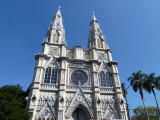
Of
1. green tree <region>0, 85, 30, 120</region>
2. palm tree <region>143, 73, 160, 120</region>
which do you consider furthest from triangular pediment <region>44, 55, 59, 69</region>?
palm tree <region>143, 73, 160, 120</region>

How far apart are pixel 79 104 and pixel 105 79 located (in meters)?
6.51

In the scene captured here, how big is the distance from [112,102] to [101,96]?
187 cm

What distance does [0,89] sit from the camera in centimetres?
1645

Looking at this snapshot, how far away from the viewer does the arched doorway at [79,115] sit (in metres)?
17.4

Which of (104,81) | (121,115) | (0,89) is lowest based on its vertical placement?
(121,115)

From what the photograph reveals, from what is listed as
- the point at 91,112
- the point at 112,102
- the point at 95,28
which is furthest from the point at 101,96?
the point at 95,28

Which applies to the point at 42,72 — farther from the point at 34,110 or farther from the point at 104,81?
the point at 104,81

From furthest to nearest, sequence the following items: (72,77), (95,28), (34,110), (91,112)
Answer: (95,28)
(72,77)
(91,112)
(34,110)

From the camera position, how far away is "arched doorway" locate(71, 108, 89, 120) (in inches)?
685

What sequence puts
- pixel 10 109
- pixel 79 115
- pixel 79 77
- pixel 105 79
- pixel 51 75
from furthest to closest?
pixel 105 79 < pixel 79 77 < pixel 51 75 < pixel 79 115 < pixel 10 109

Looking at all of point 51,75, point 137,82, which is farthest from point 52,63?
point 137,82

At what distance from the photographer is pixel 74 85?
19062 millimetres

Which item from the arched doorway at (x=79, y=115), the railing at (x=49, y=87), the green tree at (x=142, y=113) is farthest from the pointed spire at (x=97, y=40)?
the green tree at (x=142, y=113)

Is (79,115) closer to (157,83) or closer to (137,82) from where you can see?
(137,82)
